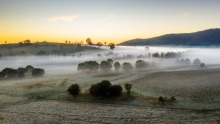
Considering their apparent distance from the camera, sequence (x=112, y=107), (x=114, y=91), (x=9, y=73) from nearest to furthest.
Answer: (x=112, y=107)
(x=114, y=91)
(x=9, y=73)

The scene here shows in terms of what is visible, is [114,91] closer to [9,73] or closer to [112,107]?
[112,107]

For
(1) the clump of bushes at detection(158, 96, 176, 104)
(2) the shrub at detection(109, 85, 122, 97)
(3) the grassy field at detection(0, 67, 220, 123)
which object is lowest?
(3) the grassy field at detection(0, 67, 220, 123)

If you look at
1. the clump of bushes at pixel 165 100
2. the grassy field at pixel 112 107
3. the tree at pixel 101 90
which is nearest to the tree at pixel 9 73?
the grassy field at pixel 112 107

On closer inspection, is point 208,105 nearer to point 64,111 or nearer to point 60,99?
point 64,111

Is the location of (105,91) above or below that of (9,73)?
below

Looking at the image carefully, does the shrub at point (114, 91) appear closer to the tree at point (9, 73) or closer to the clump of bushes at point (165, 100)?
the clump of bushes at point (165, 100)

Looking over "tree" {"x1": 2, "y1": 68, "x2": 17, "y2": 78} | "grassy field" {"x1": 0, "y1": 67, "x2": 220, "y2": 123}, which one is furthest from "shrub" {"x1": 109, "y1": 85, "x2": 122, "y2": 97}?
"tree" {"x1": 2, "y1": 68, "x2": 17, "y2": 78}

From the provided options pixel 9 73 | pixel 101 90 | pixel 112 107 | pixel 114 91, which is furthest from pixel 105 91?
pixel 9 73

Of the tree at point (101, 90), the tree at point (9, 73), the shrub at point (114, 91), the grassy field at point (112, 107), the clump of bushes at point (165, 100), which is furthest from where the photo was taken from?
the tree at point (9, 73)

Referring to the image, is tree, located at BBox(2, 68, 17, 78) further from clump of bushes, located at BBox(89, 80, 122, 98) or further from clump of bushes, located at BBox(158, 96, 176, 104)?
clump of bushes, located at BBox(158, 96, 176, 104)

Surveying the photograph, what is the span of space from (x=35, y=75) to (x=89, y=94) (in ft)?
127

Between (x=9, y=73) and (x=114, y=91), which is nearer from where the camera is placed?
(x=114, y=91)

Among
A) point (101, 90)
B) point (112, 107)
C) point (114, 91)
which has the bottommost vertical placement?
point (112, 107)

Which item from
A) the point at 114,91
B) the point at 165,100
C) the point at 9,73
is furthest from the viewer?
the point at 9,73
